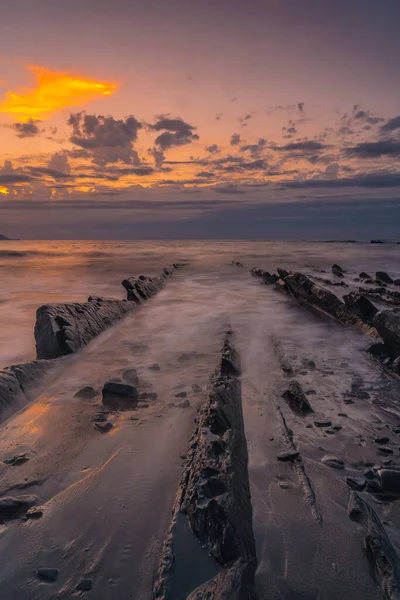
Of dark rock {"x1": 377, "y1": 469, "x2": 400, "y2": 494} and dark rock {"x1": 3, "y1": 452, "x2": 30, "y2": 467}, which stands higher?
dark rock {"x1": 377, "y1": 469, "x2": 400, "y2": 494}

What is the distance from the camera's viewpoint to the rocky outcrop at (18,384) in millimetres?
4492

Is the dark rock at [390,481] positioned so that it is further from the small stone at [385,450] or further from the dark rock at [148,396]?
the dark rock at [148,396]

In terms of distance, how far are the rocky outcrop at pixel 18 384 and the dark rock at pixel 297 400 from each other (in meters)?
3.56

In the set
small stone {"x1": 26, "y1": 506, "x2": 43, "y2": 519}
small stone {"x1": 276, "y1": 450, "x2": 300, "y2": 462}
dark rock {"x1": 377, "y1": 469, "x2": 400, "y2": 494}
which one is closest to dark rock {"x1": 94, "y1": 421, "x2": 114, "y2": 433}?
small stone {"x1": 26, "y1": 506, "x2": 43, "y2": 519}

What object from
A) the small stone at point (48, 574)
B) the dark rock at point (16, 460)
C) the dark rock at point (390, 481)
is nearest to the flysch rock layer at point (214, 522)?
the small stone at point (48, 574)

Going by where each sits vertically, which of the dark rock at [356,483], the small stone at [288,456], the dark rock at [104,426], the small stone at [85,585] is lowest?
the dark rock at [104,426]

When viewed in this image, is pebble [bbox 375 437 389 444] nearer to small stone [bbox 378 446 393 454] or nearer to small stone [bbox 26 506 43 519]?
small stone [bbox 378 446 393 454]

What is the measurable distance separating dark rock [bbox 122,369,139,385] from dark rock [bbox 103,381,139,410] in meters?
0.57

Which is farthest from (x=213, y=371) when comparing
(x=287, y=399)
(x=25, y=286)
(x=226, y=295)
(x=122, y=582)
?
(x=25, y=286)

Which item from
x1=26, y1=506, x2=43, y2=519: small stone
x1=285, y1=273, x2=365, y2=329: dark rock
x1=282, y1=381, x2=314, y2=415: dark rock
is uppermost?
x1=285, y1=273, x2=365, y2=329: dark rock

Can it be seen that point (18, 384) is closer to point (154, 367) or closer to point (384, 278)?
point (154, 367)

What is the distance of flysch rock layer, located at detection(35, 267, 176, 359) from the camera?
22.5ft

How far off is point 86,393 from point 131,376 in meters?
0.82

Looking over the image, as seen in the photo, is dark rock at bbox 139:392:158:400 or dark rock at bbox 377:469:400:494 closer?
dark rock at bbox 377:469:400:494
